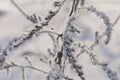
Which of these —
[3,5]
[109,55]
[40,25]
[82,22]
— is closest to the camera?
[40,25]

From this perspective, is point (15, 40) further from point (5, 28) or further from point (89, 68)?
point (5, 28)

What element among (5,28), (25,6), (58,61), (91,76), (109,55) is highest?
(25,6)

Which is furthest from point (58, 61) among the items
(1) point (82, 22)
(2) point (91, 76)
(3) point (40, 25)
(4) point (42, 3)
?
(4) point (42, 3)

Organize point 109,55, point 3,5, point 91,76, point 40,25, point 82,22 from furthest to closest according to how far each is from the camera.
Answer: point 3,5 → point 82,22 → point 109,55 → point 91,76 → point 40,25

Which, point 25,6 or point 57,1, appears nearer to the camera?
point 57,1

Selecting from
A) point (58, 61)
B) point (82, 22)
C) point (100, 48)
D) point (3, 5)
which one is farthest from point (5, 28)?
point (58, 61)

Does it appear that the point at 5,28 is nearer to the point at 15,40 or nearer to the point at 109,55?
the point at 109,55

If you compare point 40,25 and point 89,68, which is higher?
point 89,68
